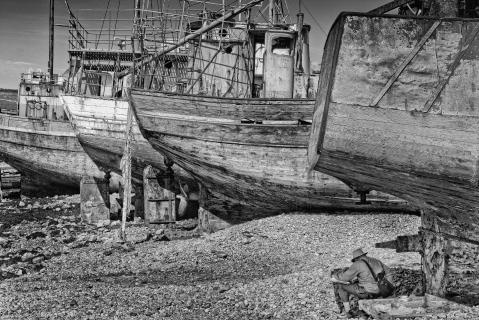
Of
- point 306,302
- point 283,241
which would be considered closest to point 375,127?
point 306,302

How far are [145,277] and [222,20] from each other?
6911mm

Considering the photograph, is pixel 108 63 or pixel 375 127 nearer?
pixel 375 127

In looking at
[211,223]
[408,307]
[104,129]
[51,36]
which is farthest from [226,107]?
[51,36]

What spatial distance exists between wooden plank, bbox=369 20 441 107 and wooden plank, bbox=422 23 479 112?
37cm

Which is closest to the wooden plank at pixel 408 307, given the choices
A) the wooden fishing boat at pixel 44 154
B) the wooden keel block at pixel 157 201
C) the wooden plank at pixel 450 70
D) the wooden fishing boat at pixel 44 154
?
the wooden plank at pixel 450 70

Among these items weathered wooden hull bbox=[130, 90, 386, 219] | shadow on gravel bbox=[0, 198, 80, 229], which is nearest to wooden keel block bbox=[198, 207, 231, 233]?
weathered wooden hull bbox=[130, 90, 386, 219]

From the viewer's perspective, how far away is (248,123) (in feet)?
40.1

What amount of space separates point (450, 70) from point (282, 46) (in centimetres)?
881

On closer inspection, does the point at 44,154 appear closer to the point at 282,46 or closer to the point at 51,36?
the point at 282,46

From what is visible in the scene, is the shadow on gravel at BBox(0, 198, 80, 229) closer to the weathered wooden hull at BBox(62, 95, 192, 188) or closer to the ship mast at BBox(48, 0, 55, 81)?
the weathered wooden hull at BBox(62, 95, 192, 188)

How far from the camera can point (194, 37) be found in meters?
14.9

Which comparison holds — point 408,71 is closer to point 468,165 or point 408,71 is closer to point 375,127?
point 375,127

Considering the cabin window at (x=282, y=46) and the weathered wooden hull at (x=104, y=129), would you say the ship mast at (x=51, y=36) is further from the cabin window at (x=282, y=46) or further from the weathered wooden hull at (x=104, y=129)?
the cabin window at (x=282, y=46)

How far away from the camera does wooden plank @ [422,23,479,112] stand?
5.92 m
